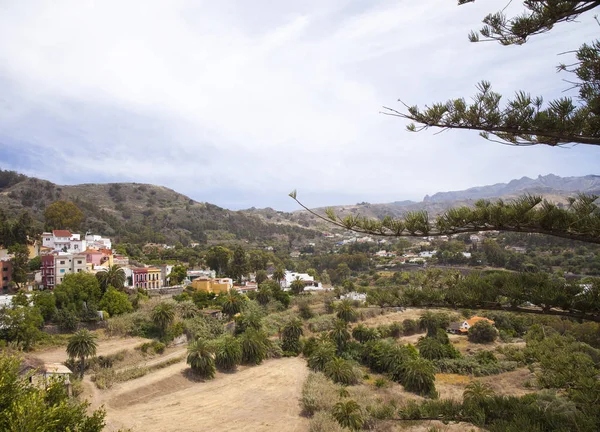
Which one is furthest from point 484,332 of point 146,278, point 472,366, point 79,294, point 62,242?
point 62,242

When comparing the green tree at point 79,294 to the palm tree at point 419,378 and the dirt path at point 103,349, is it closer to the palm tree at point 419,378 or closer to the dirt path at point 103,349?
the dirt path at point 103,349

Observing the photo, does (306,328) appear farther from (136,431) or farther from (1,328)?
(1,328)

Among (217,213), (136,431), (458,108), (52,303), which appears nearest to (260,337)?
(136,431)

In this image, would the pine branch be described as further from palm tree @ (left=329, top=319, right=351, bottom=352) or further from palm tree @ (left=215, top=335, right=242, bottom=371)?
palm tree @ (left=329, top=319, right=351, bottom=352)

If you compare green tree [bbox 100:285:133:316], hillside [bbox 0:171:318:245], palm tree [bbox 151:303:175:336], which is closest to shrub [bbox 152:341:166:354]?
palm tree [bbox 151:303:175:336]

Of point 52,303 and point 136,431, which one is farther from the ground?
point 52,303

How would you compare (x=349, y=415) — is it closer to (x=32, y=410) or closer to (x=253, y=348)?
(x=253, y=348)

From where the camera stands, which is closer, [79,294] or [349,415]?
[349,415]
